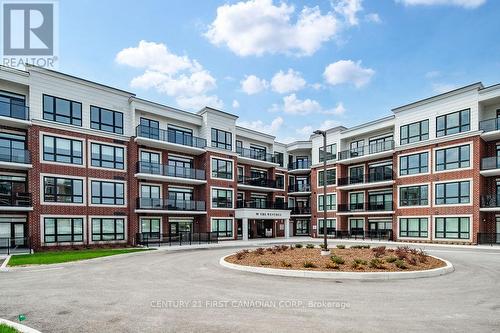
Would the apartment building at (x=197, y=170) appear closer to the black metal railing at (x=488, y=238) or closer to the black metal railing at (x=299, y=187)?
the black metal railing at (x=488, y=238)

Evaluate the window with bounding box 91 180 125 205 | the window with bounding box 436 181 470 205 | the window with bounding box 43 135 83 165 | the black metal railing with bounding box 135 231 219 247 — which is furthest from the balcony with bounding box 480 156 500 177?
the window with bounding box 43 135 83 165

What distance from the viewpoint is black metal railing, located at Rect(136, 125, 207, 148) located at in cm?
2851

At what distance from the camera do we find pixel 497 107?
27141mm

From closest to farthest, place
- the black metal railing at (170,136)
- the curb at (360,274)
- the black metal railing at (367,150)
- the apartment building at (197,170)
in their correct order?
the curb at (360,274), the apartment building at (197,170), the black metal railing at (170,136), the black metal railing at (367,150)

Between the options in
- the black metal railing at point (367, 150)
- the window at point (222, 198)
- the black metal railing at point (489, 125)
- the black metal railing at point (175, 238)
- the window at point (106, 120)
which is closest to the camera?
the black metal railing at point (489, 125)

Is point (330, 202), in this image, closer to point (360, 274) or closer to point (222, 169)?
point (222, 169)

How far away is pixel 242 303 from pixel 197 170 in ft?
78.6

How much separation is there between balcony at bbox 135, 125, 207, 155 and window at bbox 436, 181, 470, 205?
73.6 ft

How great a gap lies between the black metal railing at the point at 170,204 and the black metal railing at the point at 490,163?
24.7 meters

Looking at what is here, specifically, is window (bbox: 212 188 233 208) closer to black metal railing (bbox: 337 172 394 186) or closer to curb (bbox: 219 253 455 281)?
black metal railing (bbox: 337 172 394 186)

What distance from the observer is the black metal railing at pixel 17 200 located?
22.3 metres

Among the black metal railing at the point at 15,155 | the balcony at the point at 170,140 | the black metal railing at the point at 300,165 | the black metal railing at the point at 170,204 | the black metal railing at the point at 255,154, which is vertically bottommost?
the black metal railing at the point at 170,204

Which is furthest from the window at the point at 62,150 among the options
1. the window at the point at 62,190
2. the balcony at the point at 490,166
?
the balcony at the point at 490,166

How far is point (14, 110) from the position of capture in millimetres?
22578
